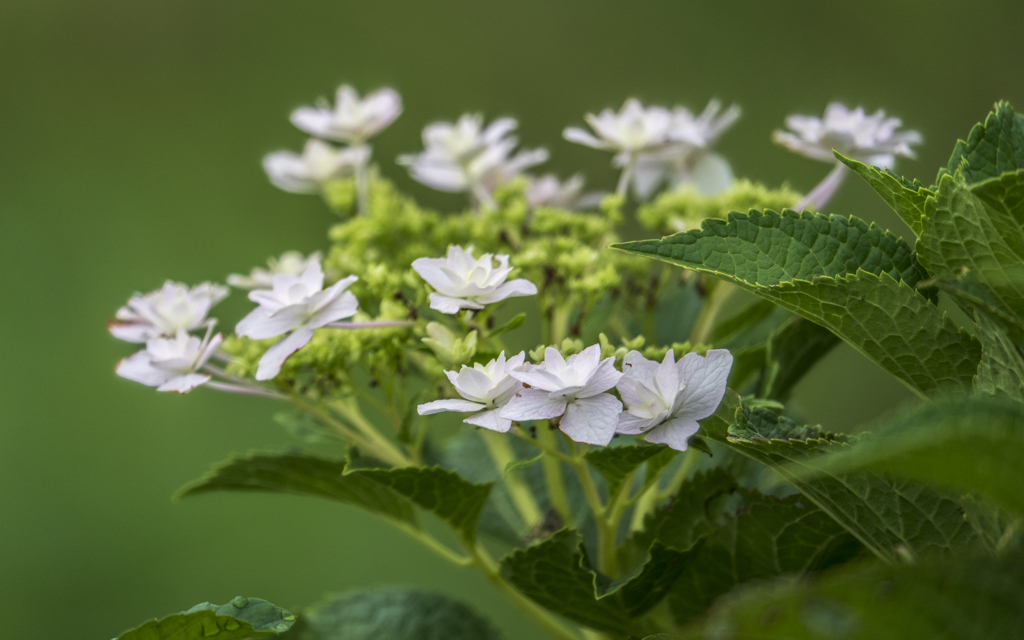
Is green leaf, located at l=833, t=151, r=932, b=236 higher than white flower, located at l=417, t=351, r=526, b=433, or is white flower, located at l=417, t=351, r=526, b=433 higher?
green leaf, located at l=833, t=151, r=932, b=236

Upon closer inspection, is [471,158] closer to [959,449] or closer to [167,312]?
[167,312]

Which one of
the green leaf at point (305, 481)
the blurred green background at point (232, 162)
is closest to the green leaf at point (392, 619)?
the green leaf at point (305, 481)

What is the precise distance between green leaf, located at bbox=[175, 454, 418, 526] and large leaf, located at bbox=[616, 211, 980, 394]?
0.23 meters

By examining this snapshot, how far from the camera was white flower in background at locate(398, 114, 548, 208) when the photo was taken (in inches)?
28.3

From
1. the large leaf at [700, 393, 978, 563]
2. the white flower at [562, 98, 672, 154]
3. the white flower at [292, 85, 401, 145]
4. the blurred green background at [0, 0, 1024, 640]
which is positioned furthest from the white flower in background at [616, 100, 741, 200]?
the blurred green background at [0, 0, 1024, 640]

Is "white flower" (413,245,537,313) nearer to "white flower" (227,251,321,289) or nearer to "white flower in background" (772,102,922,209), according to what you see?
"white flower" (227,251,321,289)

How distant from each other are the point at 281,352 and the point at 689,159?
45 centimetres

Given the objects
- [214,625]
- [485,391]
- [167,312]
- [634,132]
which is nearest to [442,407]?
[485,391]

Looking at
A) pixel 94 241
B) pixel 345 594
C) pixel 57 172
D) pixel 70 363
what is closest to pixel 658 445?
pixel 345 594

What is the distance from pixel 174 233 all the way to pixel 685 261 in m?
2.00

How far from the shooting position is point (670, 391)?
1.24 ft

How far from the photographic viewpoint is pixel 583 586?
463 mm

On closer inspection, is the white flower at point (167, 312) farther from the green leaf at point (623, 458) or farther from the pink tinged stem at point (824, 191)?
the pink tinged stem at point (824, 191)

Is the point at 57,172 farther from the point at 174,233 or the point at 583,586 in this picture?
the point at 583,586
